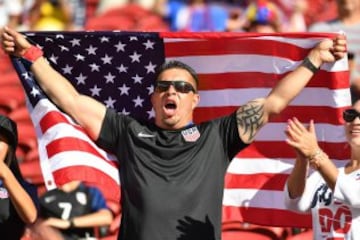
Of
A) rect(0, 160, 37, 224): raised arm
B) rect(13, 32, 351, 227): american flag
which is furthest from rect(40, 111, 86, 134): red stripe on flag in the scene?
rect(0, 160, 37, 224): raised arm

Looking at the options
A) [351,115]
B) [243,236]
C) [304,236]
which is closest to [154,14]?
[243,236]

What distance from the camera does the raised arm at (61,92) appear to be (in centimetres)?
631

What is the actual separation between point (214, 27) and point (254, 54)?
5503 mm

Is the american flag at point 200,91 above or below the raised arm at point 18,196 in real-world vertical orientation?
above

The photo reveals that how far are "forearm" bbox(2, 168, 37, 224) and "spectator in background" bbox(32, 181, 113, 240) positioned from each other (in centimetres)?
193

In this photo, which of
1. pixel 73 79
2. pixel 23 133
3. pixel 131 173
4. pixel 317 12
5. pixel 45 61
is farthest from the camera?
pixel 317 12

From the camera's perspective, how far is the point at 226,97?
7137mm

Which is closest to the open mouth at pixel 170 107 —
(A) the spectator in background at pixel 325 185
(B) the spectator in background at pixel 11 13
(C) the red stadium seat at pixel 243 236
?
(A) the spectator in background at pixel 325 185

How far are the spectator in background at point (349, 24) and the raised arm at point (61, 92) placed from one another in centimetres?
312

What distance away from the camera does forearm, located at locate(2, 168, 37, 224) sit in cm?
616

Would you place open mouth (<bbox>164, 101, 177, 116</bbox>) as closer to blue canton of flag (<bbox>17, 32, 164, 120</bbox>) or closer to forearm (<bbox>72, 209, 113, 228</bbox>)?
blue canton of flag (<bbox>17, 32, 164, 120</bbox>)

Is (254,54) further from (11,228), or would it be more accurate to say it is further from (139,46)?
(11,228)

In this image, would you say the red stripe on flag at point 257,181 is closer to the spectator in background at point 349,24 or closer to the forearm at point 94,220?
the forearm at point 94,220

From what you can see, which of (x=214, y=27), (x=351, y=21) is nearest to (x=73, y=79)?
(x=351, y=21)
